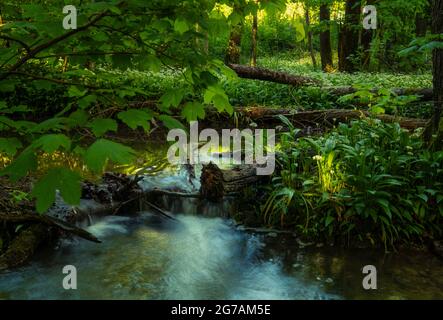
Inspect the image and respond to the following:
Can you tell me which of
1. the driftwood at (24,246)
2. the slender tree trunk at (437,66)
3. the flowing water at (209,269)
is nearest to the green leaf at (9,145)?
the flowing water at (209,269)

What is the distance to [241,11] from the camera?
2578mm

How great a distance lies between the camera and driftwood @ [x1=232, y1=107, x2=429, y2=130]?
29.0 feet

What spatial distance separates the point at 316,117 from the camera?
10.1 m

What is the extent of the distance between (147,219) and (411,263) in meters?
3.74

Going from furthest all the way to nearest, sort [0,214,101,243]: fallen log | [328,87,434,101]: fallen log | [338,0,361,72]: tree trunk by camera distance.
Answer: [338,0,361,72]: tree trunk, [328,87,434,101]: fallen log, [0,214,101,243]: fallen log

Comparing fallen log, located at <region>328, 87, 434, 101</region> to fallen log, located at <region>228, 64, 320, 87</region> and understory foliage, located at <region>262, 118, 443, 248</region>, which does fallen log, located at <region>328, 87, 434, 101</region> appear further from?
understory foliage, located at <region>262, 118, 443, 248</region>

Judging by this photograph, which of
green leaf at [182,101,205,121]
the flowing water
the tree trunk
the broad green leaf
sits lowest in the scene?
the flowing water

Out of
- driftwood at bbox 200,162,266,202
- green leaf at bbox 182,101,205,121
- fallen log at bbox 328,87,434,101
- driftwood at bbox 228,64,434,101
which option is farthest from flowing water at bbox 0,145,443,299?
driftwood at bbox 228,64,434,101

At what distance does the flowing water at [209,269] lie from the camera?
4.54 m

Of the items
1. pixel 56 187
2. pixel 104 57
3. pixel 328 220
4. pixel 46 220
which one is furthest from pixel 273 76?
pixel 56 187

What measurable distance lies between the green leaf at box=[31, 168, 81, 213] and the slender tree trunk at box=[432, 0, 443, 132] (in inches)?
220

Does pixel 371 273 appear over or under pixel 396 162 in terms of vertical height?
under

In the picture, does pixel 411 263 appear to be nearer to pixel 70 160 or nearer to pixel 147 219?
pixel 147 219
